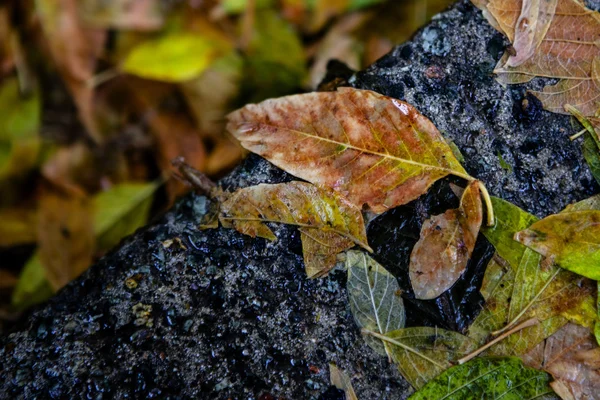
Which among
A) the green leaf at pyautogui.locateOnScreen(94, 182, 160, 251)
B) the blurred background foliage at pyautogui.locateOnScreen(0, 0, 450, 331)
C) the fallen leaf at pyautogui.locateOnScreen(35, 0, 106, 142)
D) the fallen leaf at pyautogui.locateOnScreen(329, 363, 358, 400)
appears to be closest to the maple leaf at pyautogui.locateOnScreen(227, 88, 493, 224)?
the fallen leaf at pyautogui.locateOnScreen(329, 363, 358, 400)

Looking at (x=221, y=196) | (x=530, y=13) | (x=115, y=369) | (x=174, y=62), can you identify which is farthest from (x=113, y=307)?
(x=174, y=62)

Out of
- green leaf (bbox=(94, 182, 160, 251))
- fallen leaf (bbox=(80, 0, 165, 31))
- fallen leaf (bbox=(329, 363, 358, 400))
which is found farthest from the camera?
fallen leaf (bbox=(80, 0, 165, 31))

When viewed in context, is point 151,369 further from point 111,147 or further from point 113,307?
point 111,147

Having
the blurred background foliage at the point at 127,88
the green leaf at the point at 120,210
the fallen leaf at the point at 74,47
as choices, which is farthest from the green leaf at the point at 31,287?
the fallen leaf at the point at 74,47

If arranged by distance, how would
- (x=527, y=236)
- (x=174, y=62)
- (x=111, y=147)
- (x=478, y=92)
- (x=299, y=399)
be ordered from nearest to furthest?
1. (x=299, y=399)
2. (x=527, y=236)
3. (x=478, y=92)
4. (x=174, y=62)
5. (x=111, y=147)

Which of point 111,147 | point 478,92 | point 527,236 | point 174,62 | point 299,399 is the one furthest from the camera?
point 111,147

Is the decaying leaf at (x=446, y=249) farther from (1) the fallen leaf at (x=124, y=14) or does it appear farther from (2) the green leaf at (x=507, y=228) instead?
(1) the fallen leaf at (x=124, y=14)

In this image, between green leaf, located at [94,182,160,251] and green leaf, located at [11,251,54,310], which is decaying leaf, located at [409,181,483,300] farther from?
green leaf, located at [11,251,54,310]
